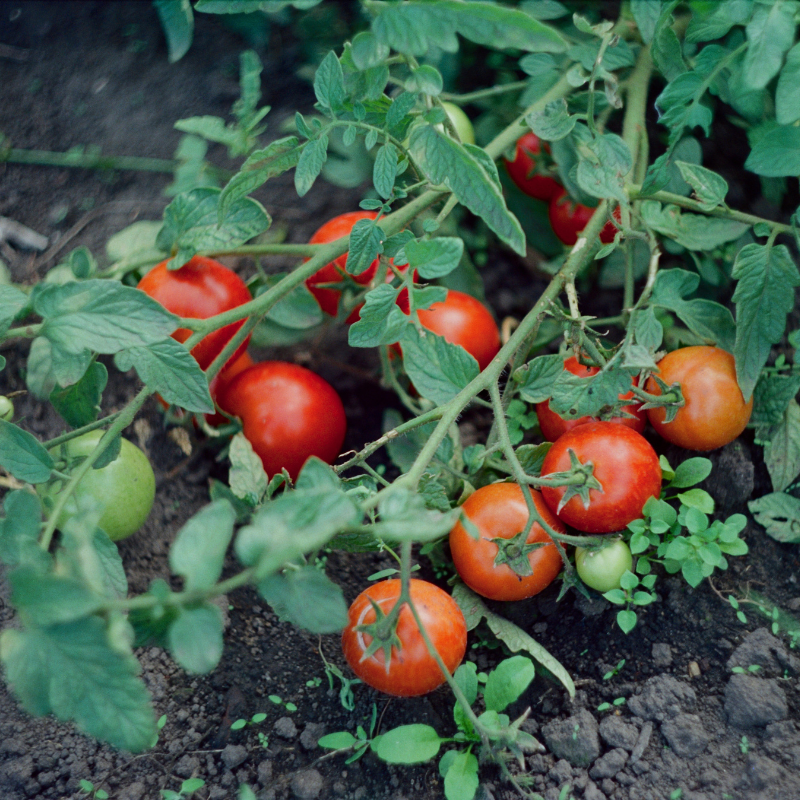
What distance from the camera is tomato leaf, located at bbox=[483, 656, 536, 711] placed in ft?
3.07

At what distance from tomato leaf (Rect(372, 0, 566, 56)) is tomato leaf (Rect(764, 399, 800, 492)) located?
2.29 ft

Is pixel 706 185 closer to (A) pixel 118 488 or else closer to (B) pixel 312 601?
(B) pixel 312 601

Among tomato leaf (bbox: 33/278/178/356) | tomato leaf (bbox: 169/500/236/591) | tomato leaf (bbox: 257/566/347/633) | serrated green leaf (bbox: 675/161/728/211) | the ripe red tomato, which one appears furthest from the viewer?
the ripe red tomato

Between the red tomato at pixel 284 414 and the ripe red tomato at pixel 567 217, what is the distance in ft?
1.85

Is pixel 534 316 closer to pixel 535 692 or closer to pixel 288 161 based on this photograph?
pixel 288 161

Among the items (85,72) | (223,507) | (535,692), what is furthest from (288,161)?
(85,72)

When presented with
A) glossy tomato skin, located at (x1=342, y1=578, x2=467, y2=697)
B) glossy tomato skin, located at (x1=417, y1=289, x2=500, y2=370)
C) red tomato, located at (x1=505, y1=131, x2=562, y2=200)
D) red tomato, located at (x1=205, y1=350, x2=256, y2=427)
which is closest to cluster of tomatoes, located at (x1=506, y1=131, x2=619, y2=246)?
red tomato, located at (x1=505, y1=131, x2=562, y2=200)

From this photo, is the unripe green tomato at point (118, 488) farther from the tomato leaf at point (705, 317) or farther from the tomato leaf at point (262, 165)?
the tomato leaf at point (705, 317)

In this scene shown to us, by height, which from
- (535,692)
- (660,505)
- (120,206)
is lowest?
(535,692)

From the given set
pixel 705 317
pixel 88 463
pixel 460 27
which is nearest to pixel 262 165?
pixel 460 27

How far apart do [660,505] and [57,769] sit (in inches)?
34.6

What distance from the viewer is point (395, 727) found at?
1039 mm

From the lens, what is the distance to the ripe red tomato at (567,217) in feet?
4.70

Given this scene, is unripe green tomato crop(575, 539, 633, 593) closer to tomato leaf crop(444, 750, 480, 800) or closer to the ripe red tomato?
tomato leaf crop(444, 750, 480, 800)
